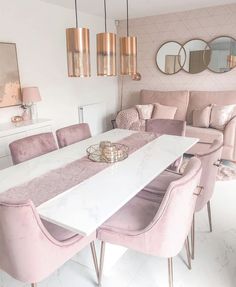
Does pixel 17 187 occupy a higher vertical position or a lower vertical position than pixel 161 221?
higher

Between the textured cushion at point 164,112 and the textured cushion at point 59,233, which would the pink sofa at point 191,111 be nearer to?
the textured cushion at point 164,112

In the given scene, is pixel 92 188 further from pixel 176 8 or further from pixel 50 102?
pixel 176 8

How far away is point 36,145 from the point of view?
2236mm

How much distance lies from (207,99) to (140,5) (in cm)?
182

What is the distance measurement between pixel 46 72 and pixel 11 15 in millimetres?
869

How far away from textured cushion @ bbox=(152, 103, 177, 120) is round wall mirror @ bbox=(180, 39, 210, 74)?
2.67 ft

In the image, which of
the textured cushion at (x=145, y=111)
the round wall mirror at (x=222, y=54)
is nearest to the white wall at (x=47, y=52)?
the textured cushion at (x=145, y=111)

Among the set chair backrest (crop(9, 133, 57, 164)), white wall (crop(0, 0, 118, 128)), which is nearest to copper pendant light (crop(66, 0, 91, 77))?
chair backrest (crop(9, 133, 57, 164))

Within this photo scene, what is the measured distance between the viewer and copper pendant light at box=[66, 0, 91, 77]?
1685mm

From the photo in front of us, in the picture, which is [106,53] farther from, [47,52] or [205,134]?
[205,134]

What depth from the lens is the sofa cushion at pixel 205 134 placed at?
3.87 m

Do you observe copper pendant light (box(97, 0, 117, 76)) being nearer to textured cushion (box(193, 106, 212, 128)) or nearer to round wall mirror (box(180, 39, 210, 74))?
textured cushion (box(193, 106, 212, 128))

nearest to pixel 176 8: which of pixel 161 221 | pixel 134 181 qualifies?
pixel 134 181

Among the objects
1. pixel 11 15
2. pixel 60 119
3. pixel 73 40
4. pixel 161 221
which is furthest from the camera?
pixel 60 119
